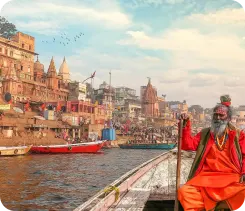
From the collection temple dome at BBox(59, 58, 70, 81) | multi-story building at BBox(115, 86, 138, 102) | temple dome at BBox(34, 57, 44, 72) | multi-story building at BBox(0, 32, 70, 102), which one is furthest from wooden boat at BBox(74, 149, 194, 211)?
multi-story building at BBox(115, 86, 138, 102)

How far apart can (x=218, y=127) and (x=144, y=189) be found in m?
2.10

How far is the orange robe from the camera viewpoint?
4.33 meters

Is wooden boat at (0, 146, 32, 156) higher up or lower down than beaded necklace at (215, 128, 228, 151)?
lower down

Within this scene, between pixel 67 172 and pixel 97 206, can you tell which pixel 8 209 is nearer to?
pixel 97 206

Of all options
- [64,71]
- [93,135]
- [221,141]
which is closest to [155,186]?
[221,141]

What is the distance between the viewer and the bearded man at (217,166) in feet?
14.3

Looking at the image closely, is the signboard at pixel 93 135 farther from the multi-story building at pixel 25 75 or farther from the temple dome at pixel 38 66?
the temple dome at pixel 38 66

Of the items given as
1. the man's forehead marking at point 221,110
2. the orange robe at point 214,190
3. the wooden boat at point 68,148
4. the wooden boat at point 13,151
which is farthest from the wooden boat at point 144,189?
the wooden boat at point 68,148

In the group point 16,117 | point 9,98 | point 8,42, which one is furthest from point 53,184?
point 8,42

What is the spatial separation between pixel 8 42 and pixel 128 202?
194 ft

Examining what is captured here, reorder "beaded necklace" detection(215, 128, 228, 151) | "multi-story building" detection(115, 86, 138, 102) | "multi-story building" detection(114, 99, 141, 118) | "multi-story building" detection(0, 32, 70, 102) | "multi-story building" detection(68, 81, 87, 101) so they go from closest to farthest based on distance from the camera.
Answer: "beaded necklace" detection(215, 128, 228, 151)
"multi-story building" detection(0, 32, 70, 102)
"multi-story building" detection(68, 81, 87, 101)
"multi-story building" detection(114, 99, 141, 118)
"multi-story building" detection(115, 86, 138, 102)

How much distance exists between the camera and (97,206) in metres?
4.41

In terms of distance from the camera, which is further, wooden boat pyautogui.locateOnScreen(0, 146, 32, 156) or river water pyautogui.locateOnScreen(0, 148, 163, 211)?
wooden boat pyautogui.locateOnScreen(0, 146, 32, 156)

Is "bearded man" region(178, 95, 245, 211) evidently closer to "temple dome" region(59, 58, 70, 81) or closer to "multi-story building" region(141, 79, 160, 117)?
"temple dome" region(59, 58, 70, 81)
